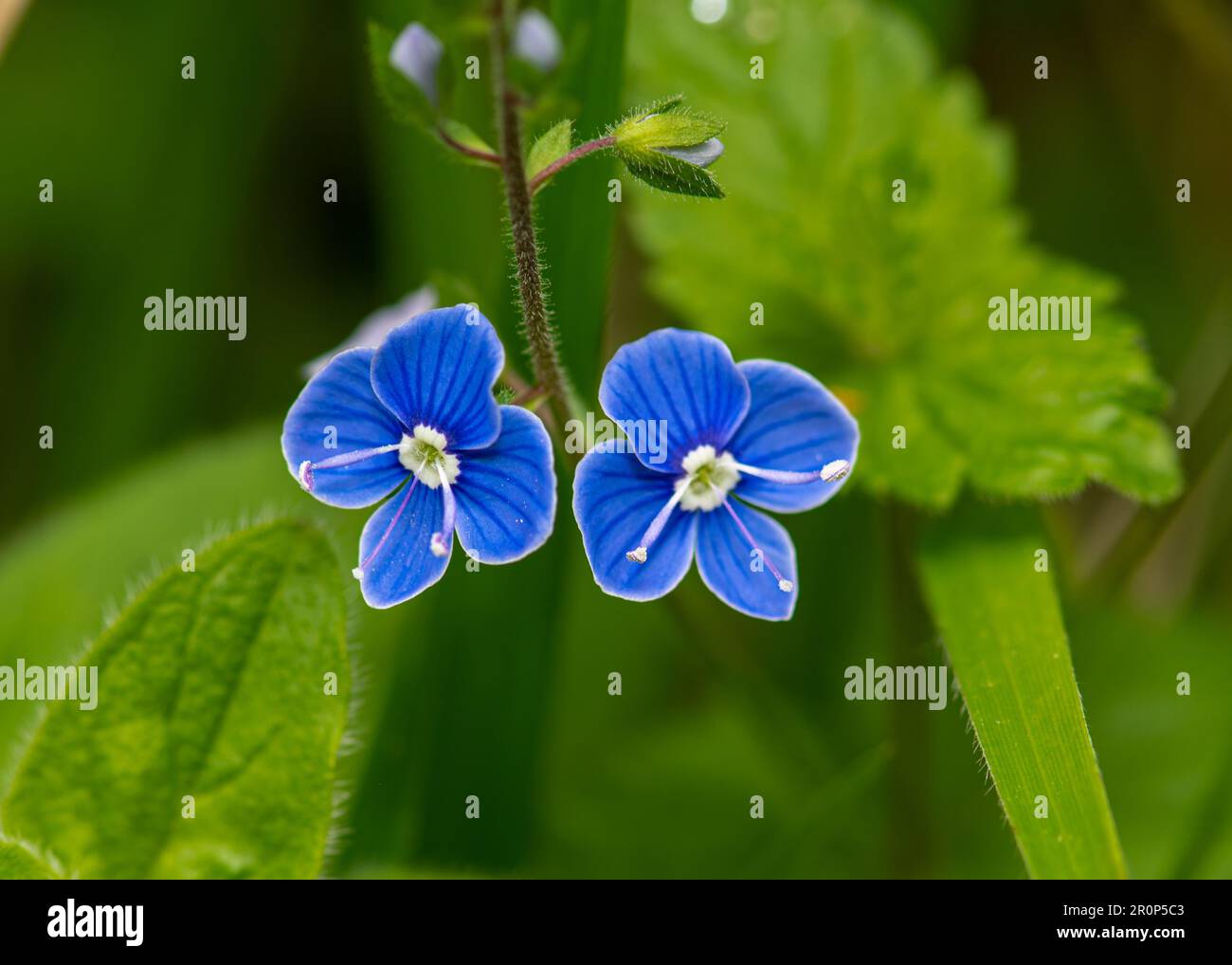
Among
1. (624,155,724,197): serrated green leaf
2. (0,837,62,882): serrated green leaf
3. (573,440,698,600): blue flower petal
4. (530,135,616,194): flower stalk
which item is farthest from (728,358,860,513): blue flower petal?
(0,837,62,882): serrated green leaf

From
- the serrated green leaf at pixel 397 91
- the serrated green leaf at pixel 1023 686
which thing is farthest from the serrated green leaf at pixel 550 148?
the serrated green leaf at pixel 1023 686

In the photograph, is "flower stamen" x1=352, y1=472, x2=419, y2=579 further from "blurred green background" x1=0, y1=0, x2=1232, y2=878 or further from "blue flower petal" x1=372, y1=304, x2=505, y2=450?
"blurred green background" x1=0, y1=0, x2=1232, y2=878

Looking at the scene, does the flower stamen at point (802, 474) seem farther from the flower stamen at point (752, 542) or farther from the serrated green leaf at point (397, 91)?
the serrated green leaf at point (397, 91)

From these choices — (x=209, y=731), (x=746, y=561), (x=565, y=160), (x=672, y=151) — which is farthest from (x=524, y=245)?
(x=209, y=731)

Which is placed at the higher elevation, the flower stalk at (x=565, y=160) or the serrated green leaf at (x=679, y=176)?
the flower stalk at (x=565, y=160)

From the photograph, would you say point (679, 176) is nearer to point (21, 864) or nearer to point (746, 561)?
point (746, 561)

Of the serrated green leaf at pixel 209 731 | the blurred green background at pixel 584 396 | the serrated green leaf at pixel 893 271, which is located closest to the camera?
the serrated green leaf at pixel 209 731
